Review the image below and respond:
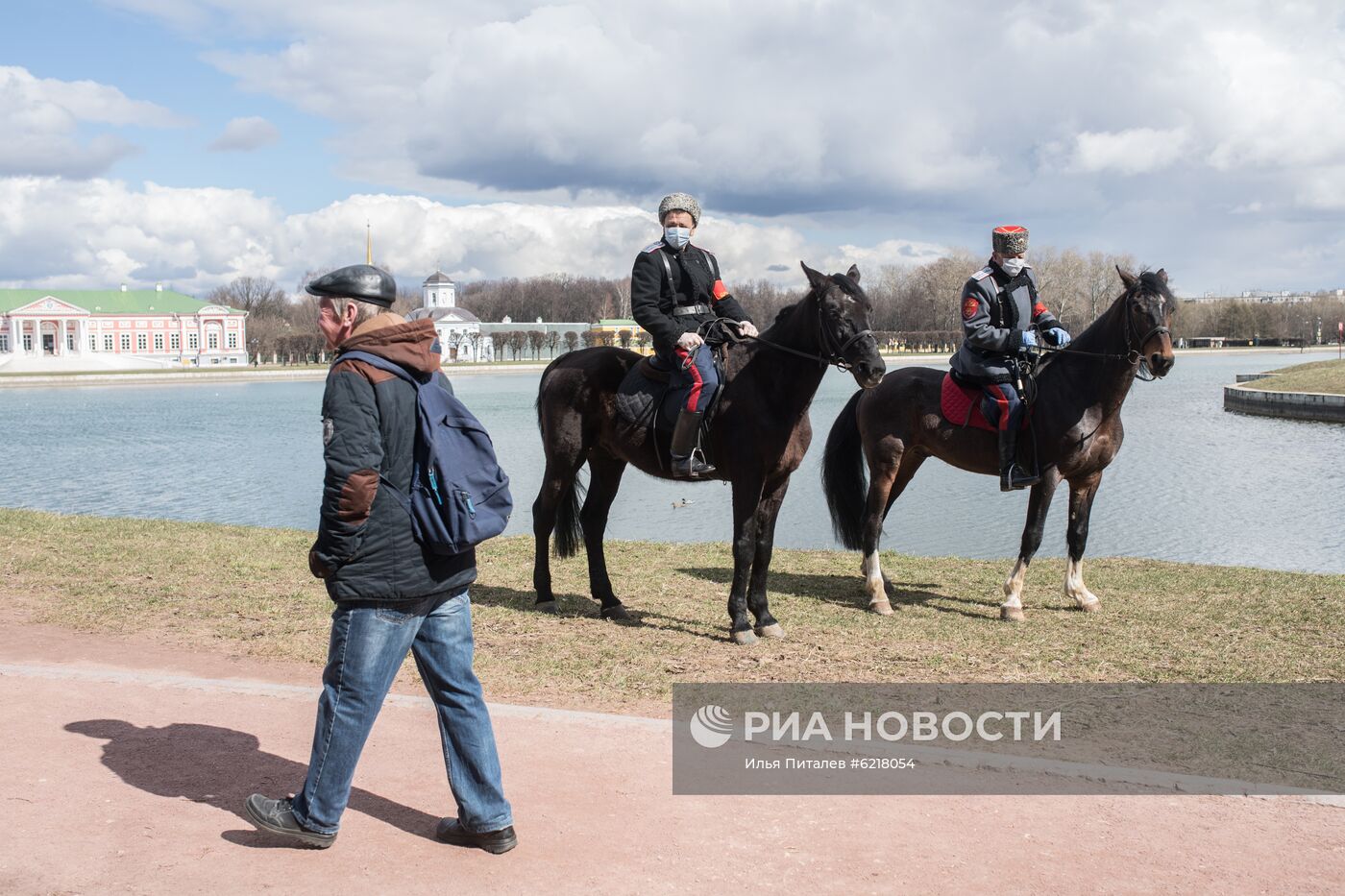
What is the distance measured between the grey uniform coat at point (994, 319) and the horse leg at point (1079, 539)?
123 centimetres

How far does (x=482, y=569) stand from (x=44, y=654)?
448 cm

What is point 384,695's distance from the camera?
453 centimetres

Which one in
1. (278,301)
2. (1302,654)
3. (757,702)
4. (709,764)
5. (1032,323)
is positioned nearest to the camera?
(709,764)

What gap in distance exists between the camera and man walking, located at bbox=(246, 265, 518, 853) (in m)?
4.21

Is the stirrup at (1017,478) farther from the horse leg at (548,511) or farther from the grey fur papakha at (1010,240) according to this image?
the horse leg at (548,511)

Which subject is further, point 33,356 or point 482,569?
point 33,356

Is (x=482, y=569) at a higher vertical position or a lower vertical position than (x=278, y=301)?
lower

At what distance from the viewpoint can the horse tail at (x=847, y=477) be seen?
11.2 meters

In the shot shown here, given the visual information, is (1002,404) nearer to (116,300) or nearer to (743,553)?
(743,553)

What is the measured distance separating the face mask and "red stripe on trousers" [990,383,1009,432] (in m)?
3.15

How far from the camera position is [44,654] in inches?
310

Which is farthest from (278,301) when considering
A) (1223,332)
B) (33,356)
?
(1223,332)

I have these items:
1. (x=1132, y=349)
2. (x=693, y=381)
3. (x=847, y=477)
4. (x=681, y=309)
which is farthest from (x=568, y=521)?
(x=1132, y=349)

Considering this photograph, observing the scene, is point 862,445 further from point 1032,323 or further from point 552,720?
point 552,720
